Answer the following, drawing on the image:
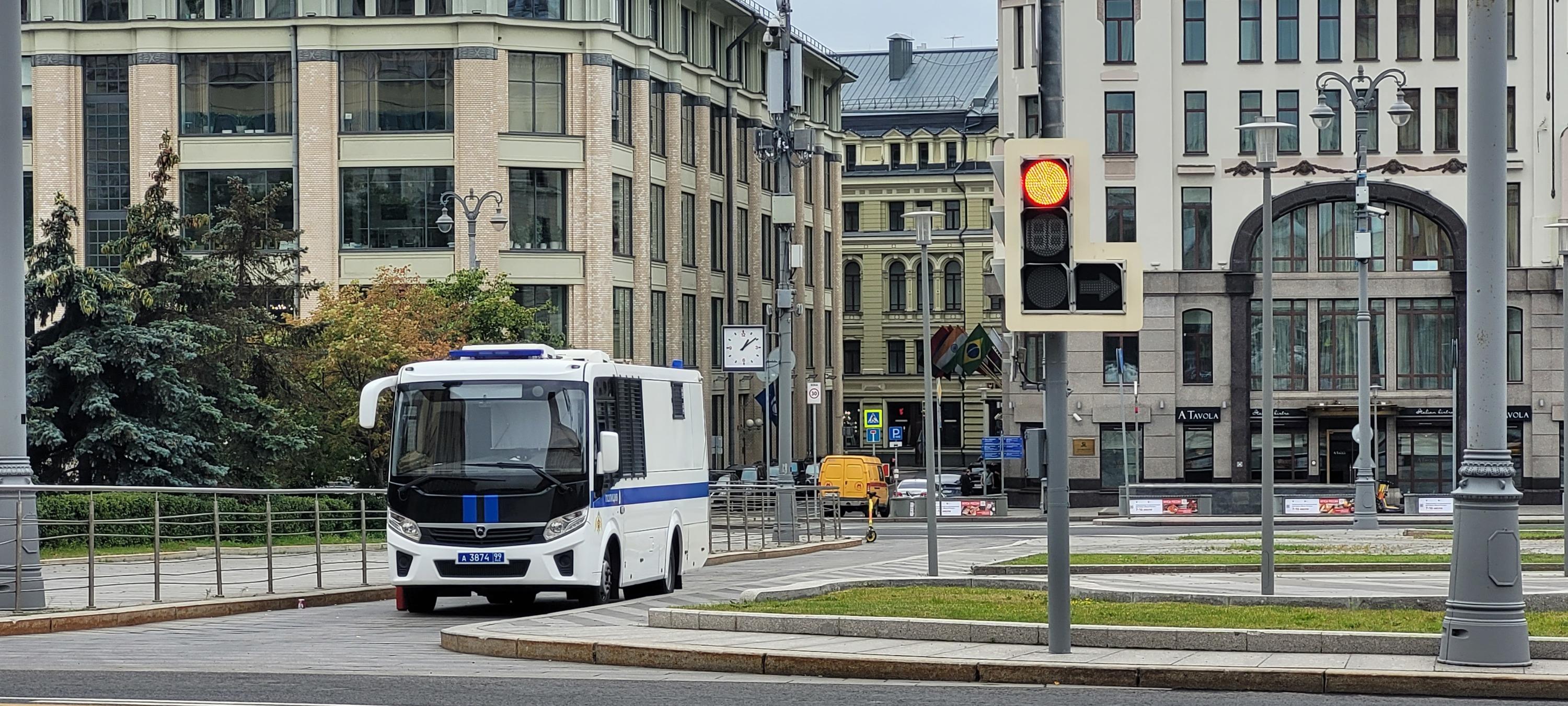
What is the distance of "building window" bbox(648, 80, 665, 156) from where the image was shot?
234ft

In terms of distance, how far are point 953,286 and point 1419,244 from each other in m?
47.5

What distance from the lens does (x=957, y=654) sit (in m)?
14.1

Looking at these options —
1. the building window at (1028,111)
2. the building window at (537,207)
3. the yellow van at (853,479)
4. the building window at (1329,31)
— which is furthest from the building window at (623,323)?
the building window at (1329,31)

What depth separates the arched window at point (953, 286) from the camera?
4341 inches

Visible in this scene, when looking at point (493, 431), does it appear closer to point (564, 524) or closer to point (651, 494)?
point (564, 524)

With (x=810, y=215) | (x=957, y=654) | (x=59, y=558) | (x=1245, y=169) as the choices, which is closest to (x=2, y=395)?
(x=59, y=558)

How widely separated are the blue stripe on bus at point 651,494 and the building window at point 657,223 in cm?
4513

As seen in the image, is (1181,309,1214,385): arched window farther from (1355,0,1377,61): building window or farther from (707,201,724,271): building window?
(707,201,724,271): building window

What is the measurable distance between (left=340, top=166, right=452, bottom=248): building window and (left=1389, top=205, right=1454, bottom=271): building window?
30611 millimetres

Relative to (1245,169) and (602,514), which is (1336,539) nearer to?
(602,514)

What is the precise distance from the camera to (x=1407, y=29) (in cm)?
6488

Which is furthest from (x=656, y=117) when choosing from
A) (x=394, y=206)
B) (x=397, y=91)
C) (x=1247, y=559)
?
(x=1247, y=559)

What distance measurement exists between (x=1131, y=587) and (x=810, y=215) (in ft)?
238

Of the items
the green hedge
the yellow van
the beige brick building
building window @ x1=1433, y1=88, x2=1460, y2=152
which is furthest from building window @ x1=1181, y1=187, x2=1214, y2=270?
the green hedge
